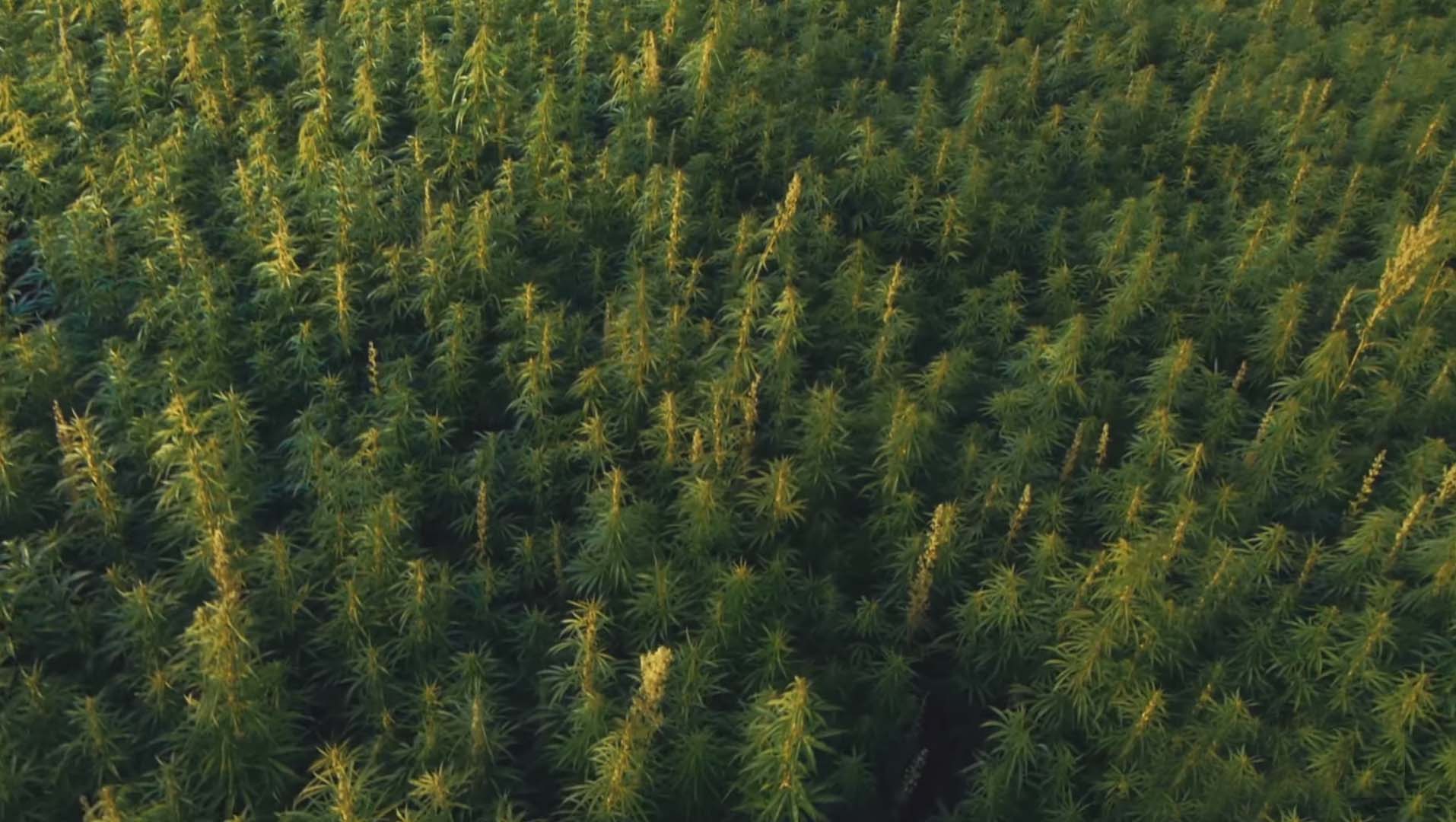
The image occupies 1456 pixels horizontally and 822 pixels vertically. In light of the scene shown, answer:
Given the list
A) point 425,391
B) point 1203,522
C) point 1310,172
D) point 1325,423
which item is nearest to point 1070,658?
point 1203,522

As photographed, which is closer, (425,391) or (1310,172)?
(425,391)

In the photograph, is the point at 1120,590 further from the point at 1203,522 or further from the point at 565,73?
the point at 565,73

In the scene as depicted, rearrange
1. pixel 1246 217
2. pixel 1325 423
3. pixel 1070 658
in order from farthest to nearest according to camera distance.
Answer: pixel 1246 217
pixel 1325 423
pixel 1070 658

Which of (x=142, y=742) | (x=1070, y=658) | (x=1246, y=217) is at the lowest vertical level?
(x=142, y=742)

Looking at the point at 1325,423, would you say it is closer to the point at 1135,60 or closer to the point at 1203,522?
the point at 1203,522

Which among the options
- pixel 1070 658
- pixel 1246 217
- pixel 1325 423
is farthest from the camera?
pixel 1246 217

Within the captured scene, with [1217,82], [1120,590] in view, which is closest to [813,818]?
[1120,590]

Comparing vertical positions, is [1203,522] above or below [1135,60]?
below
